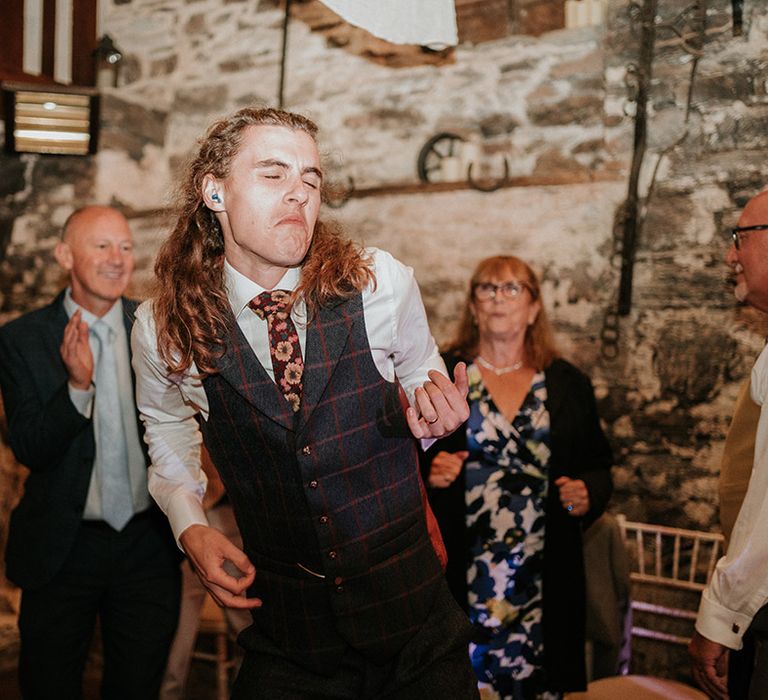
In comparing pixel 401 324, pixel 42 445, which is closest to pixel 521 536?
pixel 401 324

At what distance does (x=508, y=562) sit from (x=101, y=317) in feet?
5.42

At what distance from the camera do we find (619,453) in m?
3.66

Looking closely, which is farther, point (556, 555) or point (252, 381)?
point (556, 555)

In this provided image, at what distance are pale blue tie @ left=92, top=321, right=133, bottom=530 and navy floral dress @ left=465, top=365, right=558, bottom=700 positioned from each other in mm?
1165

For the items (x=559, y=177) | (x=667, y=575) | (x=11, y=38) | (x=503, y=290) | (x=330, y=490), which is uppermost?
(x=11, y=38)

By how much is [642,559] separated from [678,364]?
0.88 meters

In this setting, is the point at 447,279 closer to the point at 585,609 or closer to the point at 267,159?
the point at 585,609

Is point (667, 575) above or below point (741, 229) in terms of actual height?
below

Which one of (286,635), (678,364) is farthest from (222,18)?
(286,635)

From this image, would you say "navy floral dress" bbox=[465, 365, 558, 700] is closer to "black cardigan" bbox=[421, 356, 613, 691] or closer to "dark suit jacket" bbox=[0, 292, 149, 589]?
"black cardigan" bbox=[421, 356, 613, 691]

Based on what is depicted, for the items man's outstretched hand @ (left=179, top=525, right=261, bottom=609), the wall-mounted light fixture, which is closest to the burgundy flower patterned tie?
man's outstretched hand @ (left=179, top=525, right=261, bottom=609)

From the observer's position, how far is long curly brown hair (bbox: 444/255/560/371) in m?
2.89

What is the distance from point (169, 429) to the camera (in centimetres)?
185

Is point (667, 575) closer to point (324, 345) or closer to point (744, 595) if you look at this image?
point (744, 595)
